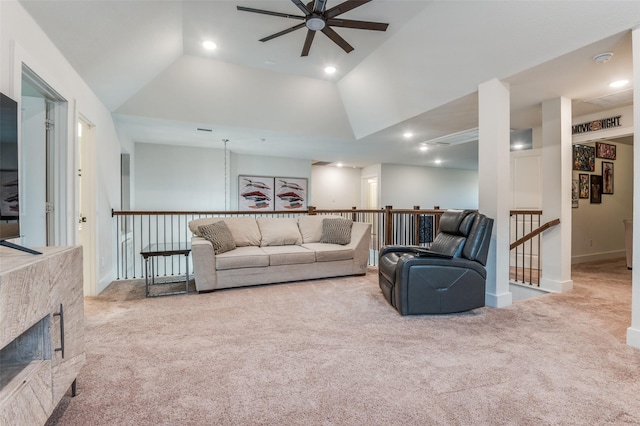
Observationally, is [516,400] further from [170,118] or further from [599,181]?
[599,181]

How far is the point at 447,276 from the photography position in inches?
114

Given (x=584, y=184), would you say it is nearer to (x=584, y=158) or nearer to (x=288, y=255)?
(x=584, y=158)

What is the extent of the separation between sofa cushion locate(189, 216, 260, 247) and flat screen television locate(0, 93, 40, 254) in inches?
99.8

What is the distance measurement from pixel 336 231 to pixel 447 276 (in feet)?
6.73

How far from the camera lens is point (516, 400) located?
5.48 ft

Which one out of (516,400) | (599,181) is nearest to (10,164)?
(516,400)

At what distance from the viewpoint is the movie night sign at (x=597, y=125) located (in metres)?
4.10

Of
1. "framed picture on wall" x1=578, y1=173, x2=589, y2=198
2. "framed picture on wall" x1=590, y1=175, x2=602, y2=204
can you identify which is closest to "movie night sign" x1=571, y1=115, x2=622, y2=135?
"framed picture on wall" x1=578, y1=173, x2=589, y2=198

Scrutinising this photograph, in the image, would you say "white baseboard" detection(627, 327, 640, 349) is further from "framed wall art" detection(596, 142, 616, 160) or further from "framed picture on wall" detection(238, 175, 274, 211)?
"framed picture on wall" detection(238, 175, 274, 211)

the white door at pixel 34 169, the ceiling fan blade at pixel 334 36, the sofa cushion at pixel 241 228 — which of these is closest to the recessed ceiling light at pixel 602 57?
the ceiling fan blade at pixel 334 36

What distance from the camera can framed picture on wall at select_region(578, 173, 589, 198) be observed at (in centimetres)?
536

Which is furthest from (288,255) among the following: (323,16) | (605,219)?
(605,219)

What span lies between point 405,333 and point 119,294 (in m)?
3.31

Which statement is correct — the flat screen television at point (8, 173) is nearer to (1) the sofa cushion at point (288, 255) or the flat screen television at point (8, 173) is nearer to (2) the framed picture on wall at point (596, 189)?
(1) the sofa cushion at point (288, 255)
